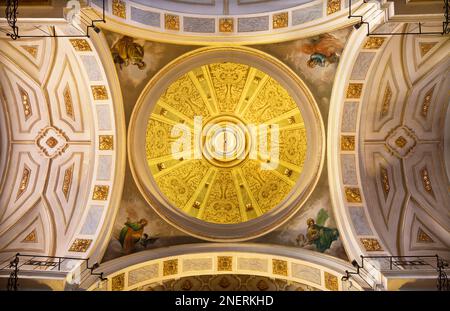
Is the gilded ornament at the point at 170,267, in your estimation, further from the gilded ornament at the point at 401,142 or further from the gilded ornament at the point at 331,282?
the gilded ornament at the point at 401,142

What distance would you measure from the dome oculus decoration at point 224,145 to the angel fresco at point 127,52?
721mm

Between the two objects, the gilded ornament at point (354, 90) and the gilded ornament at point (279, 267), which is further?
the gilded ornament at point (279, 267)

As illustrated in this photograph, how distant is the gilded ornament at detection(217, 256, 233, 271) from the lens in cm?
1317

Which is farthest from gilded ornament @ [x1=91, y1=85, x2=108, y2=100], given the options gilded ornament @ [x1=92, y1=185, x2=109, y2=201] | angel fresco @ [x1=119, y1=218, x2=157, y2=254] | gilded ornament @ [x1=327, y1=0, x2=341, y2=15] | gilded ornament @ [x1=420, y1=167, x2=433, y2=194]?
gilded ornament @ [x1=420, y1=167, x2=433, y2=194]

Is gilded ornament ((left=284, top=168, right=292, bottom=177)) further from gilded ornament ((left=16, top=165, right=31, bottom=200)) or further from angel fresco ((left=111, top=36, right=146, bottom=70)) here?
gilded ornament ((left=16, top=165, right=31, bottom=200))

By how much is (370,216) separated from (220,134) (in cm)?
509

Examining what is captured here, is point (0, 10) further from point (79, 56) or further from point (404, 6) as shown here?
point (404, 6)

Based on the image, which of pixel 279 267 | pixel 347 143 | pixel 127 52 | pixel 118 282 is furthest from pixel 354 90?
pixel 118 282

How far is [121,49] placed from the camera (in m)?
12.1

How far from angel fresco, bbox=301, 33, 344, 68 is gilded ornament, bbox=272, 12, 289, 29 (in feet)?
2.68

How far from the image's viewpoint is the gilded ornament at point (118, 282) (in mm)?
12243

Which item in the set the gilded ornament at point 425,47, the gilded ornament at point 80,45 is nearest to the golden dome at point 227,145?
the gilded ornament at point 80,45

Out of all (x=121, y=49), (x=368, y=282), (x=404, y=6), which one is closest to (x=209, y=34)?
(x=121, y=49)

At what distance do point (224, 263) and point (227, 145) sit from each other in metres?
3.61
